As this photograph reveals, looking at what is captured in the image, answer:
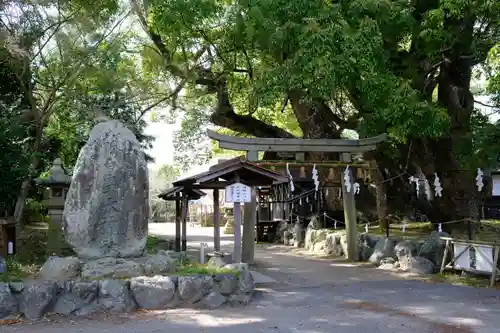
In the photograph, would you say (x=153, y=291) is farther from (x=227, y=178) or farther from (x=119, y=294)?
(x=227, y=178)

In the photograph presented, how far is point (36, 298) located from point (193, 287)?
2875 mm


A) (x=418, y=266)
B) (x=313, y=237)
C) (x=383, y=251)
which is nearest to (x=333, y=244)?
(x=313, y=237)

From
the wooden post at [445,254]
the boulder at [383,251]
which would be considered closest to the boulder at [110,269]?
the wooden post at [445,254]

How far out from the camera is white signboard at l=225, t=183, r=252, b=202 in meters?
14.3

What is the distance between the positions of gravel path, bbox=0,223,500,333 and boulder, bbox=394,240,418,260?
1.99 meters

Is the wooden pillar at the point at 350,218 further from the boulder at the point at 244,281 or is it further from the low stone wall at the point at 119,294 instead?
the low stone wall at the point at 119,294

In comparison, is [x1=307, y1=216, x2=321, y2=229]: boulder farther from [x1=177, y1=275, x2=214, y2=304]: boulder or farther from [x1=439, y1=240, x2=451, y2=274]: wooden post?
[x1=177, y1=275, x2=214, y2=304]: boulder

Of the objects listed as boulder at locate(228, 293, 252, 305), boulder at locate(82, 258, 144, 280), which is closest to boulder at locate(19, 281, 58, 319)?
boulder at locate(82, 258, 144, 280)

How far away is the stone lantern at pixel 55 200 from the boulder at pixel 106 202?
5.46 meters

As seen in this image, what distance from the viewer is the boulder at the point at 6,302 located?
8.71m

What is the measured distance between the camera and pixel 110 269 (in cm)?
991

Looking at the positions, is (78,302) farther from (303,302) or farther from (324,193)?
(324,193)

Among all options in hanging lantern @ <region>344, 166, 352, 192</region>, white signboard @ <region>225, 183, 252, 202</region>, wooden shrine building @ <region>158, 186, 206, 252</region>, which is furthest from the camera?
wooden shrine building @ <region>158, 186, 206, 252</region>

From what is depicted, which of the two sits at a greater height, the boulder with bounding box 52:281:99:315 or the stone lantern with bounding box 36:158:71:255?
the stone lantern with bounding box 36:158:71:255
